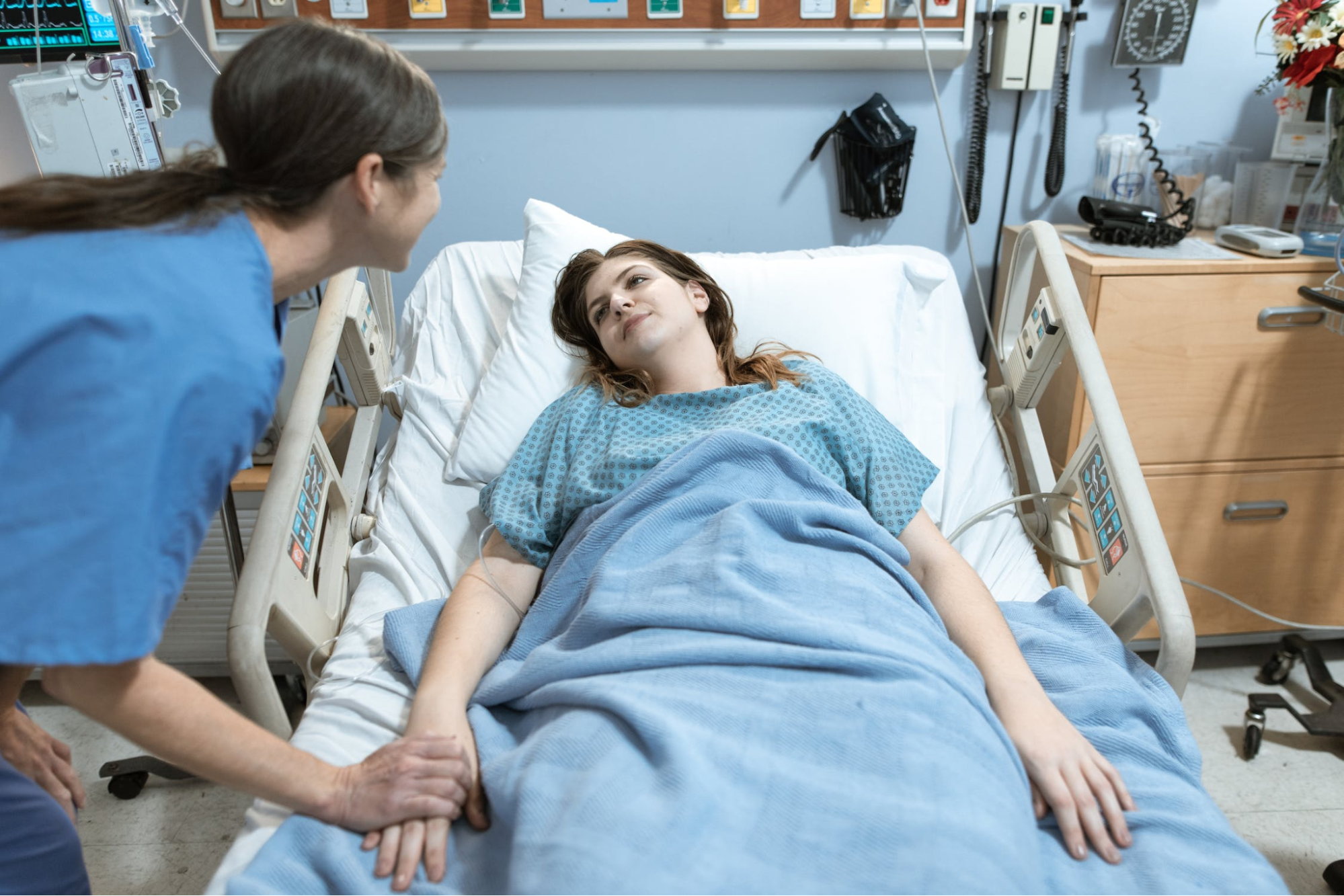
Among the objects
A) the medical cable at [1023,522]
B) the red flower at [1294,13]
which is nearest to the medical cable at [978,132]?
the red flower at [1294,13]

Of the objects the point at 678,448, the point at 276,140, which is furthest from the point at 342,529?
the point at 276,140

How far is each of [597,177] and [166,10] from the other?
Answer: 939 millimetres

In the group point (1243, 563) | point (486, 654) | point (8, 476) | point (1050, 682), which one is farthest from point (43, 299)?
point (1243, 563)

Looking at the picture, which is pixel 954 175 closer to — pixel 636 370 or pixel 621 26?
pixel 621 26

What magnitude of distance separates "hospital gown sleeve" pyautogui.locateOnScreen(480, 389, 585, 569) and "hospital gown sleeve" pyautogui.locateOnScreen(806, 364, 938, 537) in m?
0.43

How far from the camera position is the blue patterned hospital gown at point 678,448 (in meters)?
1.38

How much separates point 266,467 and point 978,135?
1811 millimetres

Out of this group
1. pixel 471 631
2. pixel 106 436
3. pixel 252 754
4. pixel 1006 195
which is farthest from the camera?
pixel 1006 195

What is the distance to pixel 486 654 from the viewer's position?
1240 millimetres

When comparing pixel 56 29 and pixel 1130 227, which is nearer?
pixel 56 29

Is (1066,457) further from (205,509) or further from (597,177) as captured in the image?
(205,509)

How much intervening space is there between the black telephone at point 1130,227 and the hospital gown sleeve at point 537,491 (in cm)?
128

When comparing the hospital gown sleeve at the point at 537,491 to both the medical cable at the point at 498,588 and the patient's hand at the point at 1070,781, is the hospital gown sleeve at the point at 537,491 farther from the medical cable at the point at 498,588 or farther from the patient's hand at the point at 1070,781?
the patient's hand at the point at 1070,781

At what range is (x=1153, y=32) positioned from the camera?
7.01 feet
